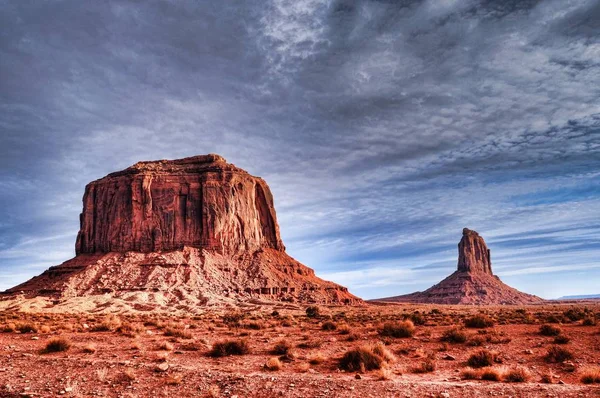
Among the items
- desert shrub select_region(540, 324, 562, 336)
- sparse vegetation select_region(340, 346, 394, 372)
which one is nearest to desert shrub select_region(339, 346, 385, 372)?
sparse vegetation select_region(340, 346, 394, 372)

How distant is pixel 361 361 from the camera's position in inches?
501

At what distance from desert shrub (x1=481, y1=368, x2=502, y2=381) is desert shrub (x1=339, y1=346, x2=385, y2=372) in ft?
9.18

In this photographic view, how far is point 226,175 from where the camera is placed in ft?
321

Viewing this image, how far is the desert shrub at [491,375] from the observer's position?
11.0m

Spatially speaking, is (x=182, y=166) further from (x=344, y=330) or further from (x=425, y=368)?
(x=425, y=368)

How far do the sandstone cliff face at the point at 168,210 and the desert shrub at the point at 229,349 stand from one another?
7451 centimetres

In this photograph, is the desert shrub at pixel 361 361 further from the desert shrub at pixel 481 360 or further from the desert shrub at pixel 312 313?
the desert shrub at pixel 312 313

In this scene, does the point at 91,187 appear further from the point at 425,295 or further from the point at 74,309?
the point at 425,295

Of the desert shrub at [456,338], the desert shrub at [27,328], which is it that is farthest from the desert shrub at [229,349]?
the desert shrub at [27,328]

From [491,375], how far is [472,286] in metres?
166

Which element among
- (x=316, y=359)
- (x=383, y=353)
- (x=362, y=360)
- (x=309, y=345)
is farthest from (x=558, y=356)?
(x=309, y=345)

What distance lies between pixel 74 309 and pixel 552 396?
181ft

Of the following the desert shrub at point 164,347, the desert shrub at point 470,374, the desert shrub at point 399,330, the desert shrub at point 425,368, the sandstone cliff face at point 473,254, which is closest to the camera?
the desert shrub at point 470,374

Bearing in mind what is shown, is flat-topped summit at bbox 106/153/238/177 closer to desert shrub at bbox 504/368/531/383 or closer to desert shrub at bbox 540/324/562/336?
desert shrub at bbox 540/324/562/336
